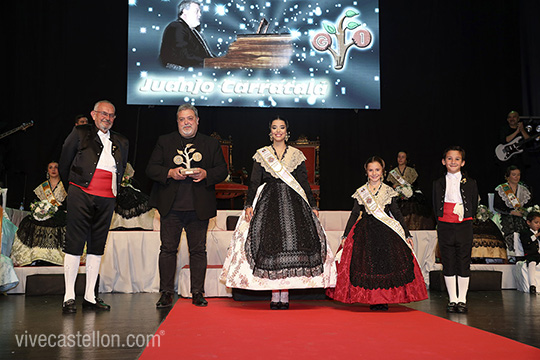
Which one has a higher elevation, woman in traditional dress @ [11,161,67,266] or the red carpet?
woman in traditional dress @ [11,161,67,266]

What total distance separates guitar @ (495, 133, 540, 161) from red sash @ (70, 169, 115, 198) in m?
6.07

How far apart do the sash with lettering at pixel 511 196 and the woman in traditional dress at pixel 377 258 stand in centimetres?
276

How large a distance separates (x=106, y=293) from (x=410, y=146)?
5246 millimetres

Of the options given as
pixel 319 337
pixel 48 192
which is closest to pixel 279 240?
pixel 319 337

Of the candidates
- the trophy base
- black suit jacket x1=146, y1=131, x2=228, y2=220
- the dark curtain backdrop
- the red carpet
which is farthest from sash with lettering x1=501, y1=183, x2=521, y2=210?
the trophy base

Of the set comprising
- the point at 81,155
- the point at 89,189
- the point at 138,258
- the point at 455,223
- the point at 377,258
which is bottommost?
the point at 138,258

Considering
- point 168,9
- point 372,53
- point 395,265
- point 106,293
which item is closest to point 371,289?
point 395,265

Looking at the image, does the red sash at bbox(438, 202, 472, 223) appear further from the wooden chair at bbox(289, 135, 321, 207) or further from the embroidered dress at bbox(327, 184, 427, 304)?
the wooden chair at bbox(289, 135, 321, 207)

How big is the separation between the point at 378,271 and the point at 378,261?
0.22 ft

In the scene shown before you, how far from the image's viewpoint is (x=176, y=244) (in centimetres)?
385

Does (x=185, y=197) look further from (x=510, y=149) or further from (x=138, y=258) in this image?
(x=510, y=149)

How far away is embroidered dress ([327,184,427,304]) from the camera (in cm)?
366

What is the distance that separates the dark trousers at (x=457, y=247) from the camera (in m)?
3.81

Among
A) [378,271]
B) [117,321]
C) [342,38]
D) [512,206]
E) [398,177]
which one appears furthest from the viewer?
[342,38]
